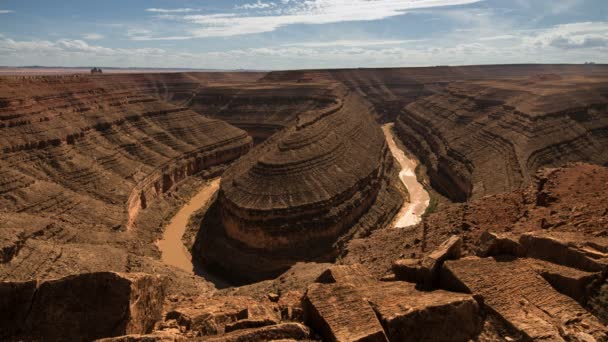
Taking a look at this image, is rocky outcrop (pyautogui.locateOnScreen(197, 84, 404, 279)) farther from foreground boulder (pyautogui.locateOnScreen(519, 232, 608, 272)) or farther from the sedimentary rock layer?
foreground boulder (pyautogui.locateOnScreen(519, 232, 608, 272))

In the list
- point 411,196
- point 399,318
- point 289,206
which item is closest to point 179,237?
point 289,206

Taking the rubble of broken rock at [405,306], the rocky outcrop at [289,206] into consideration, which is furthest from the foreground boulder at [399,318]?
the rocky outcrop at [289,206]

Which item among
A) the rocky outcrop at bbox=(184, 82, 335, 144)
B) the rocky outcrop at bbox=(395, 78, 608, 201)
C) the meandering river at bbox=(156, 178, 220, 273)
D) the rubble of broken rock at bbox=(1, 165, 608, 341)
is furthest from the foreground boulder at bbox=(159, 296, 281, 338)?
the rocky outcrop at bbox=(184, 82, 335, 144)

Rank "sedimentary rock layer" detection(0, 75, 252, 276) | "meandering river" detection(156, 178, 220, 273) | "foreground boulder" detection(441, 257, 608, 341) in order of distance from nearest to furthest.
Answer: "foreground boulder" detection(441, 257, 608, 341)
"sedimentary rock layer" detection(0, 75, 252, 276)
"meandering river" detection(156, 178, 220, 273)

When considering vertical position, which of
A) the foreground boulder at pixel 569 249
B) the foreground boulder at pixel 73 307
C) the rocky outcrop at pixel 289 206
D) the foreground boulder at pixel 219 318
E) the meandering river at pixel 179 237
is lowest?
the meandering river at pixel 179 237

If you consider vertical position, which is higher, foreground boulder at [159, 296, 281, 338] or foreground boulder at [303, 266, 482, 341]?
foreground boulder at [303, 266, 482, 341]

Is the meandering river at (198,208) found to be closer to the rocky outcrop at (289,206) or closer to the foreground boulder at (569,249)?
the rocky outcrop at (289,206)

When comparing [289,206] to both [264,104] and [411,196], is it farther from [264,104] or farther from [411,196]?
[264,104]
